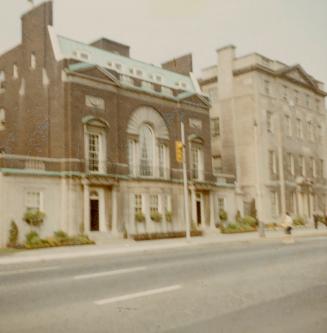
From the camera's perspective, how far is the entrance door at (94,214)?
28341mm

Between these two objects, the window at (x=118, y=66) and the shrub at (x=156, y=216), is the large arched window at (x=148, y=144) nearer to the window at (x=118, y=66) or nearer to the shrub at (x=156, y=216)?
the shrub at (x=156, y=216)

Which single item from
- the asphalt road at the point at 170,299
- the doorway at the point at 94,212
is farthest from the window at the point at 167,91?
the asphalt road at the point at 170,299

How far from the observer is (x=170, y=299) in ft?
26.1

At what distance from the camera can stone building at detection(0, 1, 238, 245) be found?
26016 mm

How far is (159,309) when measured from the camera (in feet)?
23.7

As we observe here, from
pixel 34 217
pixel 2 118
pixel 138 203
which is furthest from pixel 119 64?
pixel 34 217

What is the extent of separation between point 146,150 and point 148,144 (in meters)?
0.57

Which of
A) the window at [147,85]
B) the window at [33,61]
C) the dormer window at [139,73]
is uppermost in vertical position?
the dormer window at [139,73]

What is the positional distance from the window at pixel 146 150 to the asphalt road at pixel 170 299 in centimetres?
1915

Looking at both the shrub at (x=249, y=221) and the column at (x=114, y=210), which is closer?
the column at (x=114, y=210)

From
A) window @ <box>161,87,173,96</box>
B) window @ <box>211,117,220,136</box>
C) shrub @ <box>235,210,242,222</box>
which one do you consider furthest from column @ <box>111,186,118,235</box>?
window @ <box>211,117,220,136</box>

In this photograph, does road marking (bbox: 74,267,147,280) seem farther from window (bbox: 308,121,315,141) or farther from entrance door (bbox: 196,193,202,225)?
window (bbox: 308,121,315,141)

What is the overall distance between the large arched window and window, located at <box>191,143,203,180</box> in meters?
3.18

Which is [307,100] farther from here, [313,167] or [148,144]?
[148,144]
